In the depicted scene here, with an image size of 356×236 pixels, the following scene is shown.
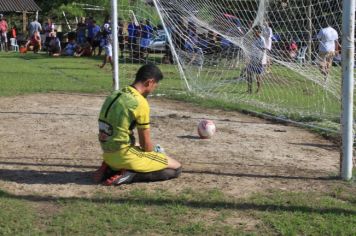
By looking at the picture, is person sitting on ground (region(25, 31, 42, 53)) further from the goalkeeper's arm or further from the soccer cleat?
the goalkeeper's arm

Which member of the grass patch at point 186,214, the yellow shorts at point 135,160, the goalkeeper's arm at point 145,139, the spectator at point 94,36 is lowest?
the grass patch at point 186,214

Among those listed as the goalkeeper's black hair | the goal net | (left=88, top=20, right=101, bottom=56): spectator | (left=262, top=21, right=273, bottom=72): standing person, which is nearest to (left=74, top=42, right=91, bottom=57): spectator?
(left=88, top=20, right=101, bottom=56): spectator

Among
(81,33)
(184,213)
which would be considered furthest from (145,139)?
(81,33)

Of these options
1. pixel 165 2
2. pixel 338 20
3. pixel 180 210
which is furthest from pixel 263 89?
pixel 180 210

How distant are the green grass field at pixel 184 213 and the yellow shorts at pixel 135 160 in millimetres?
263

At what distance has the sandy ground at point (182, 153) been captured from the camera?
5941 millimetres

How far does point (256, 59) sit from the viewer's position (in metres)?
11.6

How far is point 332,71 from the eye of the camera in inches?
375

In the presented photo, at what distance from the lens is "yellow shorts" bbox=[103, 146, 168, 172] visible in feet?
18.8

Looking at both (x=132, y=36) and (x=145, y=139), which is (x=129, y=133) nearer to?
(x=145, y=139)

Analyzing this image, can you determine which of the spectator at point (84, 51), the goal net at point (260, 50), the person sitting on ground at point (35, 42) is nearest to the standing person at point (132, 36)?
the goal net at point (260, 50)

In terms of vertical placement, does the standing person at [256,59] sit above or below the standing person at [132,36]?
below

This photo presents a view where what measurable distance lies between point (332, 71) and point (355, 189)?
13.3 feet

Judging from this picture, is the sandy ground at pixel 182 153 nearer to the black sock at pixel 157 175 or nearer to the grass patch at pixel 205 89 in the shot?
the black sock at pixel 157 175
